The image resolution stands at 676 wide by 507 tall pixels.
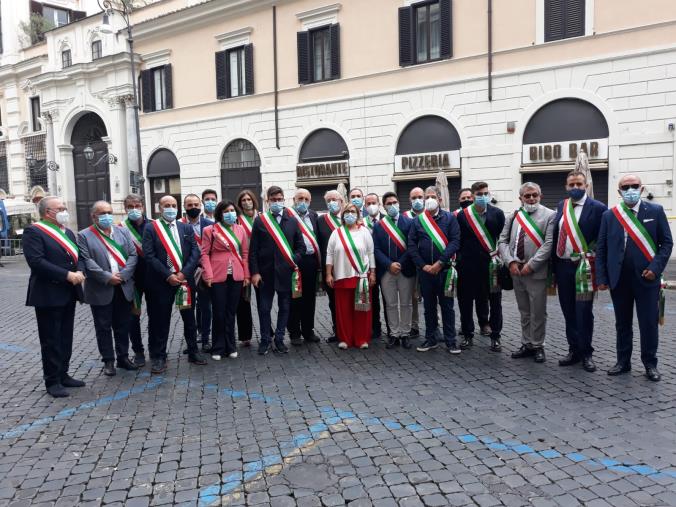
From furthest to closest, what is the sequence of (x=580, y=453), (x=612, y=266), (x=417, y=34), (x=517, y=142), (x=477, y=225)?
1. (x=417, y=34)
2. (x=517, y=142)
3. (x=477, y=225)
4. (x=612, y=266)
5. (x=580, y=453)

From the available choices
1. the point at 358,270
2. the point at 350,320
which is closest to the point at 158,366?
the point at 350,320

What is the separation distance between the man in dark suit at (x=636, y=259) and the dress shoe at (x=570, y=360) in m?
0.48

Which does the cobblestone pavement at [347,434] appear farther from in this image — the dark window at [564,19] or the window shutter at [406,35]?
the window shutter at [406,35]

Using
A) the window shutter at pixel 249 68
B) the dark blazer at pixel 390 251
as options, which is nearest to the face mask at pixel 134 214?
the dark blazer at pixel 390 251

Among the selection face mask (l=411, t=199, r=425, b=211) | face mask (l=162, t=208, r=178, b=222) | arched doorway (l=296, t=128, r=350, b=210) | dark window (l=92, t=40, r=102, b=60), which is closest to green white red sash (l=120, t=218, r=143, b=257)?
face mask (l=162, t=208, r=178, b=222)

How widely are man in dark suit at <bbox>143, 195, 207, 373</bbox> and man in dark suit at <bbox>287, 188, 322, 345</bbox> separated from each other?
134 centimetres

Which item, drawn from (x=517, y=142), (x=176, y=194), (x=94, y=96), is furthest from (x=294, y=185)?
(x=94, y=96)

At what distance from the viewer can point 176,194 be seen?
85.7ft

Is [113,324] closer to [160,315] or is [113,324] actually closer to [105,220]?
[160,315]

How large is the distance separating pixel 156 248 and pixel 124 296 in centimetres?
62

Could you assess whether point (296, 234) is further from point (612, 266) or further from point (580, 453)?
point (580, 453)

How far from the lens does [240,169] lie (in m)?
23.8

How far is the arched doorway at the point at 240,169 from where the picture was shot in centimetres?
2336

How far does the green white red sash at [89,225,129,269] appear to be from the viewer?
6285 millimetres
